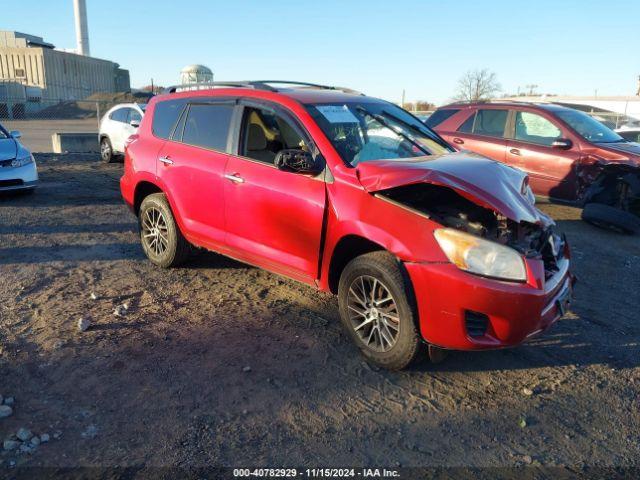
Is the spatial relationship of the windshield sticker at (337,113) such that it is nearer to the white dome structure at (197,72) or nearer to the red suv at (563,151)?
the red suv at (563,151)

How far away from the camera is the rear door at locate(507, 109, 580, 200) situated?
7633 millimetres

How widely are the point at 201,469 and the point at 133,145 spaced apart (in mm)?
4002

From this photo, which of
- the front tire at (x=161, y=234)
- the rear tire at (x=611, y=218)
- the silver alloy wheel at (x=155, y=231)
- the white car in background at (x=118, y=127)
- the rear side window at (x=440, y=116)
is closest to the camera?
the front tire at (x=161, y=234)

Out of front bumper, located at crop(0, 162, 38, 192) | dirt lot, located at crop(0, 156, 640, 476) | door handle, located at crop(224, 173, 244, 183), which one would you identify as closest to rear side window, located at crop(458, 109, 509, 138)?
dirt lot, located at crop(0, 156, 640, 476)

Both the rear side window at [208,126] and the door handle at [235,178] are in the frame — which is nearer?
the door handle at [235,178]

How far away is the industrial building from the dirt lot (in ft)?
161

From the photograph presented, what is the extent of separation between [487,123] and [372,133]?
515cm

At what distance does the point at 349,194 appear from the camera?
354 cm

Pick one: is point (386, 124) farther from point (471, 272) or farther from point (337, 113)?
point (471, 272)

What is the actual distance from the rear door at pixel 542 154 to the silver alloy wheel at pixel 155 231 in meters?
5.69

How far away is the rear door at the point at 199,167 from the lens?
4.52 meters

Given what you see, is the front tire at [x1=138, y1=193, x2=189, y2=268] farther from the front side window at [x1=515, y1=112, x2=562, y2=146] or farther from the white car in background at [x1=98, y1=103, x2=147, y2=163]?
the white car in background at [x1=98, y1=103, x2=147, y2=163]

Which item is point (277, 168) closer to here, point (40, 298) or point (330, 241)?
point (330, 241)

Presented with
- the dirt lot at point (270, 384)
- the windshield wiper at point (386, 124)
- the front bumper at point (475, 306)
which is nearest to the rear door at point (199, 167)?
the dirt lot at point (270, 384)
